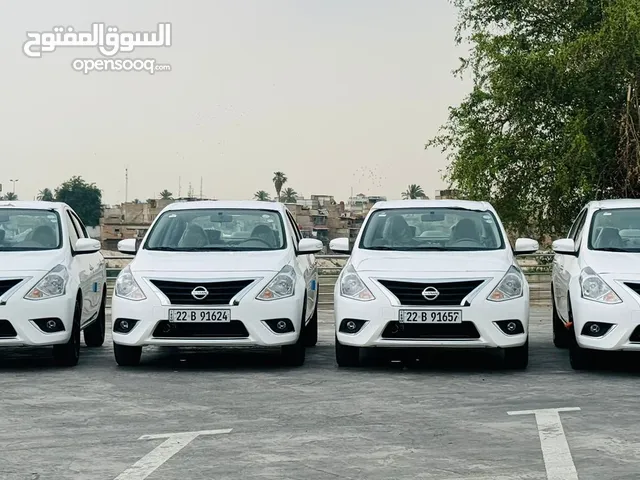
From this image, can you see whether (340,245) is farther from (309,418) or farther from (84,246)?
(309,418)

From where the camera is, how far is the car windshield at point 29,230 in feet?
43.0

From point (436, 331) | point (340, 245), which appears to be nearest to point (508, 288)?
point (436, 331)

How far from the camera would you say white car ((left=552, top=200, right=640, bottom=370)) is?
37.9 feet

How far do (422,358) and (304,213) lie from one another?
86.2m

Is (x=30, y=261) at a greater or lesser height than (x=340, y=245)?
lesser

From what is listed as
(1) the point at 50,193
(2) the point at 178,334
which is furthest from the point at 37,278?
(1) the point at 50,193

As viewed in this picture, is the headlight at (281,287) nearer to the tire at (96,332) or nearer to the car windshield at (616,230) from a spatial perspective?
the car windshield at (616,230)

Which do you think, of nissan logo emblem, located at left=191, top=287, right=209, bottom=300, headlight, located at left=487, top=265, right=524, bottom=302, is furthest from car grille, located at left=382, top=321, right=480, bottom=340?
nissan logo emblem, located at left=191, top=287, right=209, bottom=300

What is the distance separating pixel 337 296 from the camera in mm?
12117

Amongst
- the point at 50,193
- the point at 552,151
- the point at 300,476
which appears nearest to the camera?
the point at 300,476

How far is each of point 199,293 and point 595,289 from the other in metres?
3.61

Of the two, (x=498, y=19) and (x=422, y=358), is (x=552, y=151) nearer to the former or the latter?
(x=498, y=19)

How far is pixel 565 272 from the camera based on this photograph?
13164 mm

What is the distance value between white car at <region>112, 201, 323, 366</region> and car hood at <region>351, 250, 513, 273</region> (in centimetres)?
69
